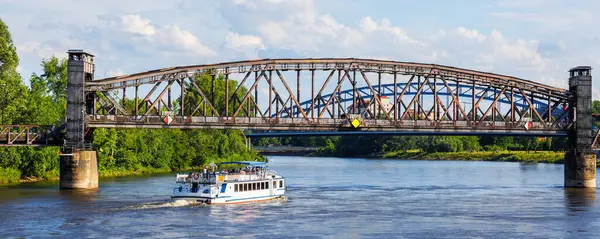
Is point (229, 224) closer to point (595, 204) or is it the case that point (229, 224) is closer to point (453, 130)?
point (595, 204)

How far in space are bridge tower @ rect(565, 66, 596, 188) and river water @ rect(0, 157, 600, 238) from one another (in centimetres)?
382

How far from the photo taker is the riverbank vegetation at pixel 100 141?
108625 mm

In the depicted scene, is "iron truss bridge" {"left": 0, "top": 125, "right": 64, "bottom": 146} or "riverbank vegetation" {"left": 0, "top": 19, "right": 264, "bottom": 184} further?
"riverbank vegetation" {"left": 0, "top": 19, "right": 264, "bottom": 184}

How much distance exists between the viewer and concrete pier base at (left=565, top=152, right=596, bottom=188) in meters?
105

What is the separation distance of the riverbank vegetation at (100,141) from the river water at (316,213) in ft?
20.2

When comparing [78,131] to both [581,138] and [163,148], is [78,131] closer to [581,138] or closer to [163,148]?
[163,148]

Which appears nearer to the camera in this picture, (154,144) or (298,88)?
(298,88)

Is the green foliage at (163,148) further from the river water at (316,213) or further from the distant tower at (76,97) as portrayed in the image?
the river water at (316,213)

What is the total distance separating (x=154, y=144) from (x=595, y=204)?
7873cm

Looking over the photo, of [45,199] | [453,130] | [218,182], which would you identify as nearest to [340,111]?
[453,130]

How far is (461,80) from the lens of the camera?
110625 mm

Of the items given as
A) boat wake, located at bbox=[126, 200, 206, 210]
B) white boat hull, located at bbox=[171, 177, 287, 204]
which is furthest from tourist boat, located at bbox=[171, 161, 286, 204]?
boat wake, located at bbox=[126, 200, 206, 210]

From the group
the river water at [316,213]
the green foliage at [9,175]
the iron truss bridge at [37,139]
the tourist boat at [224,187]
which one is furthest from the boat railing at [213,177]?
the green foliage at [9,175]

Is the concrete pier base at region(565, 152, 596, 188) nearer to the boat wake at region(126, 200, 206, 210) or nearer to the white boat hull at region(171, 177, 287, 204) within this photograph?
the white boat hull at region(171, 177, 287, 204)
